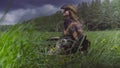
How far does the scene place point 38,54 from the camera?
246 inches

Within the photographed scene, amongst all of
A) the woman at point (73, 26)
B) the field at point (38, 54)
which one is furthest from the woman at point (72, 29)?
the field at point (38, 54)

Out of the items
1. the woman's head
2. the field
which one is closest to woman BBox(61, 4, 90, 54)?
the woman's head

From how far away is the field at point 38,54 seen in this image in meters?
Answer: 5.27

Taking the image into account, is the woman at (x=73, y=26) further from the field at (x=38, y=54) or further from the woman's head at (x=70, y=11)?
the field at (x=38, y=54)

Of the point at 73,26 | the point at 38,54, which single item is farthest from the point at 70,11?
the point at 38,54

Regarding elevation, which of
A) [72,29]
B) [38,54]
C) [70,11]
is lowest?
[38,54]

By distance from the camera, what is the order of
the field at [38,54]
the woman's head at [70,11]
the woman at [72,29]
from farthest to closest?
the woman's head at [70,11] → the woman at [72,29] → the field at [38,54]

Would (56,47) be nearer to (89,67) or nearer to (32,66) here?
(89,67)

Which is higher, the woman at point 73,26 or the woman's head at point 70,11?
the woman's head at point 70,11

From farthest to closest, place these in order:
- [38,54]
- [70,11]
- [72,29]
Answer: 1. [70,11]
2. [72,29]
3. [38,54]

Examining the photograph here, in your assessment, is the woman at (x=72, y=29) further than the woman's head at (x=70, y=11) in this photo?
No

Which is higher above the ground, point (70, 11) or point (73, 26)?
point (70, 11)

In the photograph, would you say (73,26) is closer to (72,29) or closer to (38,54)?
(72,29)

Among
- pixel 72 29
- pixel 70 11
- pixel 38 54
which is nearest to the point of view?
pixel 38 54
